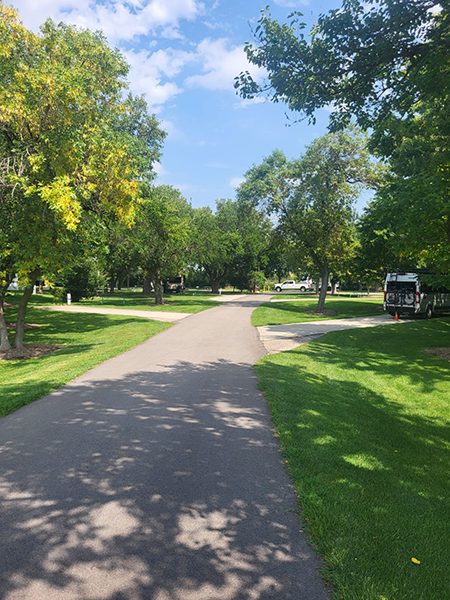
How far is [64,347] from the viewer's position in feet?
44.9

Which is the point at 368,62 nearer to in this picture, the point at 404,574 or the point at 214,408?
the point at 214,408

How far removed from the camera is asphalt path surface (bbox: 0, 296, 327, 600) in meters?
2.76

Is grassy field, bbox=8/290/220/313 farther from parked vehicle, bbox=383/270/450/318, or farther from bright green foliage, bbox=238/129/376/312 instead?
parked vehicle, bbox=383/270/450/318

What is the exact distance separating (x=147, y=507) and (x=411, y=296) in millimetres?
20997

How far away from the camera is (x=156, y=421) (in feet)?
19.2

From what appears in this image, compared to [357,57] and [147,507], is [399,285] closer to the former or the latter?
[357,57]

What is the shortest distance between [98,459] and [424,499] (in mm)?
3785

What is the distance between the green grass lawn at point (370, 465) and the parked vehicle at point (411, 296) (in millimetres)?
11239

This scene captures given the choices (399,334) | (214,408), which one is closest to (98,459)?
(214,408)

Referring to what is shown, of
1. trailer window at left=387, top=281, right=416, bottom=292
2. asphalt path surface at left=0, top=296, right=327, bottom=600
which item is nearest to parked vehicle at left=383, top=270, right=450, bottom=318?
trailer window at left=387, top=281, right=416, bottom=292

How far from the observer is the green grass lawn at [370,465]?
2.86 meters

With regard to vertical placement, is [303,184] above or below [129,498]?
above

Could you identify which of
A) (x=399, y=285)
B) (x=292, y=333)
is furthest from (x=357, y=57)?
(x=399, y=285)

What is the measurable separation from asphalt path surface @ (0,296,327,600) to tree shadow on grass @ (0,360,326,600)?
12 millimetres
